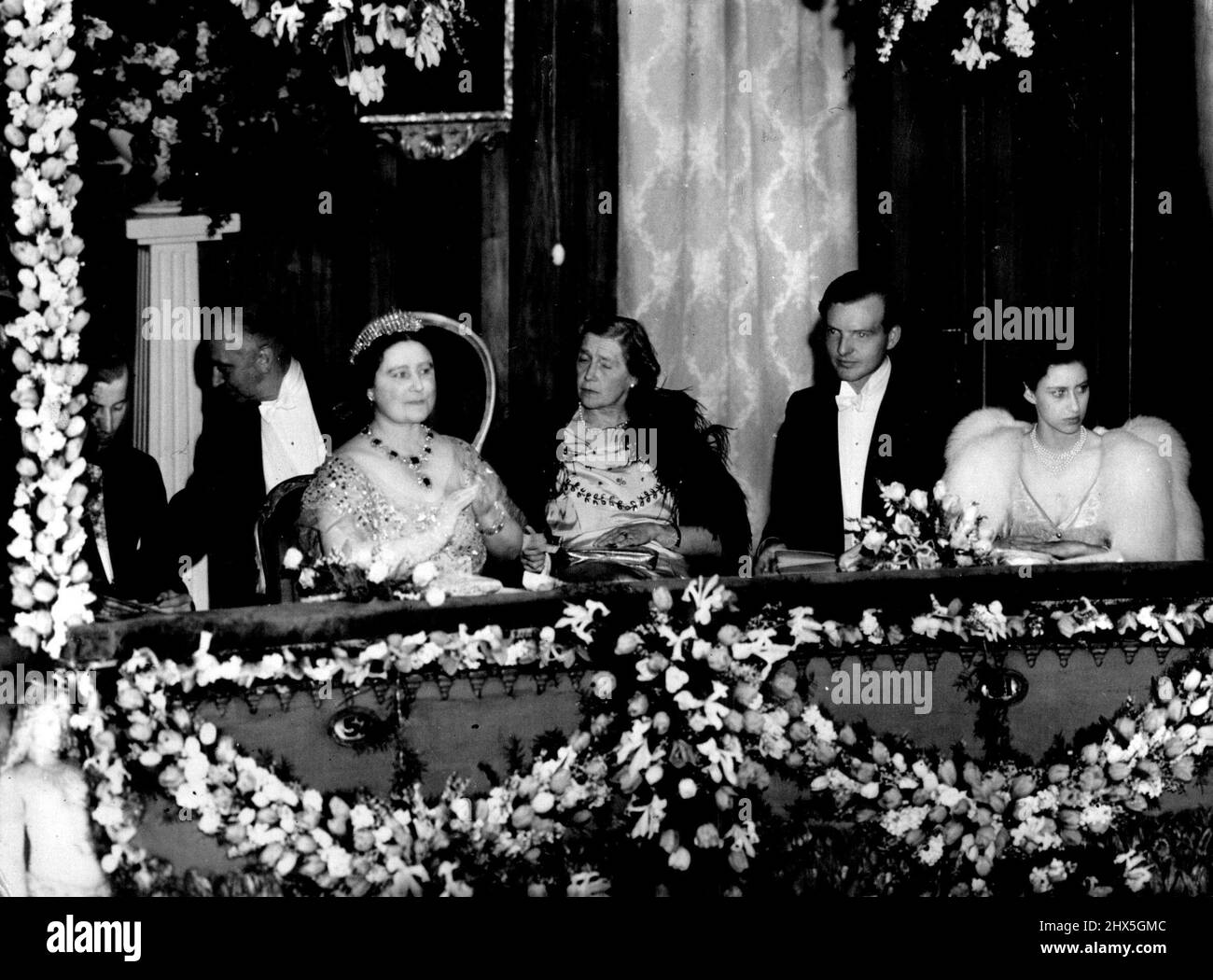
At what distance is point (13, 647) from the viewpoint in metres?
4.32

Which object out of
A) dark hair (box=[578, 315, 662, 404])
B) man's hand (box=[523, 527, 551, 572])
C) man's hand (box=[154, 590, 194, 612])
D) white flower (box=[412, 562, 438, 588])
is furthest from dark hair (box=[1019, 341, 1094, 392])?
man's hand (box=[154, 590, 194, 612])

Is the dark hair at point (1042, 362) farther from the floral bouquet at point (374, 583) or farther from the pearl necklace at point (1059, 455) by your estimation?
the floral bouquet at point (374, 583)

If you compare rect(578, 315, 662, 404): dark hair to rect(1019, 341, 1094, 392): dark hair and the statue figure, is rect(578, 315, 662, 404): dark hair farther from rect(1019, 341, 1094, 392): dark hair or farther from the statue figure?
the statue figure

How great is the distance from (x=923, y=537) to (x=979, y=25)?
224 cm

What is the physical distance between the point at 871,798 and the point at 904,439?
173 centimetres

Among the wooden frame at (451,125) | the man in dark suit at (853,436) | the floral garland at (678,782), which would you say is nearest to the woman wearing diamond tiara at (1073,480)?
the man in dark suit at (853,436)

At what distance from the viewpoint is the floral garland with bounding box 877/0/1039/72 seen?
6.20m

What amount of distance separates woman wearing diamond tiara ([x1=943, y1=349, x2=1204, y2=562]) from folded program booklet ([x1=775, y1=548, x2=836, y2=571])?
534 mm

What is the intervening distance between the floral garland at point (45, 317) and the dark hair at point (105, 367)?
806 millimetres

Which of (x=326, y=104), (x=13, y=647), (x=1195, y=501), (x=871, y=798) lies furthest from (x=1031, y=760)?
(x=326, y=104)

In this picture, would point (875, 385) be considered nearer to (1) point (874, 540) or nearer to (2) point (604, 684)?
(1) point (874, 540)

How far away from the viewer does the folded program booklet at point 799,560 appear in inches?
215

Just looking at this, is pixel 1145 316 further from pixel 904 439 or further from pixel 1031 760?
pixel 1031 760

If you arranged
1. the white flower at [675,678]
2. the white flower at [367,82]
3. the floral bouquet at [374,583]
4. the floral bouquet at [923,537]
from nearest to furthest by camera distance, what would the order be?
1. the white flower at [675,678]
2. the floral bouquet at [374,583]
3. the floral bouquet at [923,537]
4. the white flower at [367,82]
